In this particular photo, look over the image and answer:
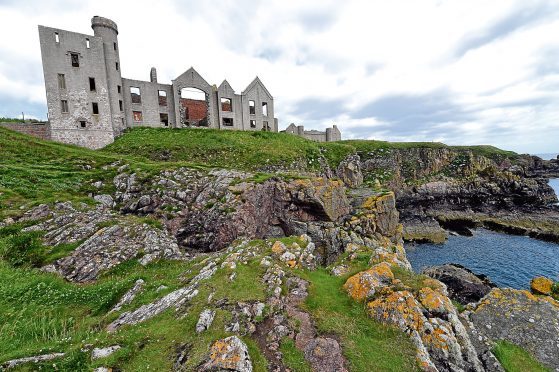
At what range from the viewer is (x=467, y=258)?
42.1 meters

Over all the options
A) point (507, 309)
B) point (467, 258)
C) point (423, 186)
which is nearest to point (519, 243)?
point (467, 258)

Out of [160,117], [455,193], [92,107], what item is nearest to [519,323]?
[92,107]

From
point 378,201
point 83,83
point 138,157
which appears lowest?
point 378,201

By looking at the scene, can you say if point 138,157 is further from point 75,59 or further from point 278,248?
point 278,248

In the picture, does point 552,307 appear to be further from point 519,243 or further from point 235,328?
point 519,243

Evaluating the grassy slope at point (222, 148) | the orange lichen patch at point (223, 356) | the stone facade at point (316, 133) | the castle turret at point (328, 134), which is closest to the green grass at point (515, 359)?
the orange lichen patch at point (223, 356)

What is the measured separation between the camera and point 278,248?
15.3 m

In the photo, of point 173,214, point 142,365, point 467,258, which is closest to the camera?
point 142,365

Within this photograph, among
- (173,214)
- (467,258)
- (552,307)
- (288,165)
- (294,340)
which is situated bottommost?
(467,258)

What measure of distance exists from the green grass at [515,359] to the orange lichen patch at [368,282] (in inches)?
177

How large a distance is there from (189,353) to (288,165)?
38358 millimetres

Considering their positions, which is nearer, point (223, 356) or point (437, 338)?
point (223, 356)

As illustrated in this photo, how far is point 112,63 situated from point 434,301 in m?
56.9

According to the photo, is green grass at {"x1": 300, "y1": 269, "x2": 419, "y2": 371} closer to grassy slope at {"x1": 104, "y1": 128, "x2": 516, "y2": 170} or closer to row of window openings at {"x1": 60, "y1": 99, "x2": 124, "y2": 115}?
grassy slope at {"x1": 104, "y1": 128, "x2": 516, "y2": 170}
